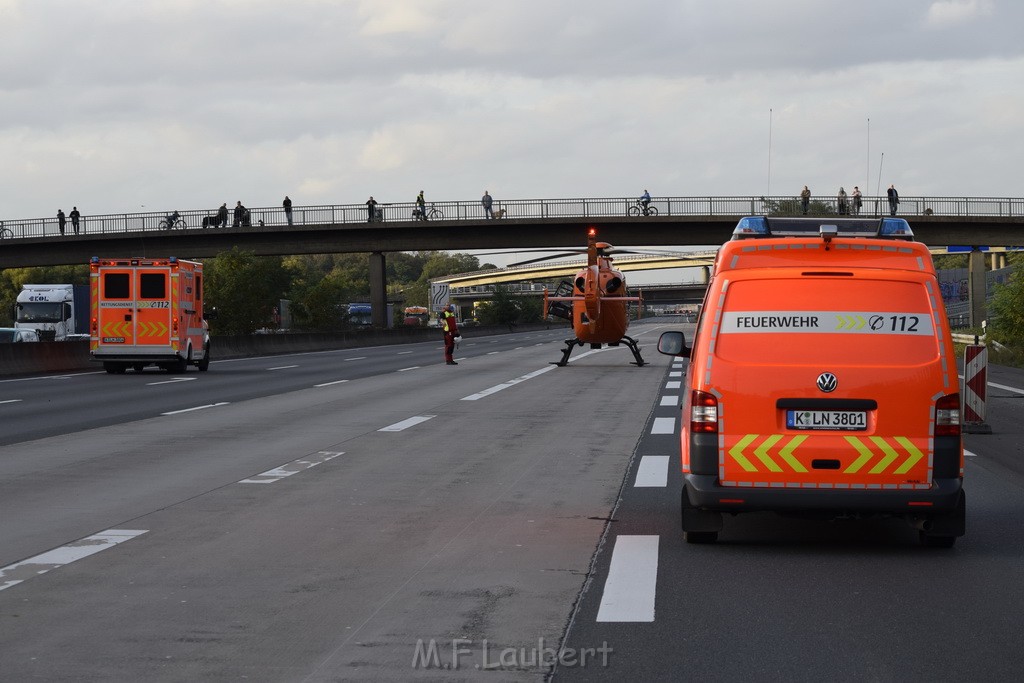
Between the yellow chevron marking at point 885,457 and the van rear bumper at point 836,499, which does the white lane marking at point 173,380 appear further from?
the yellow chevron marking at point 885,457

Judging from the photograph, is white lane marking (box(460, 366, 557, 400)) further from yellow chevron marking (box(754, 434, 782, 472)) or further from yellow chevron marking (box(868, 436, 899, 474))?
yellow chevron marking (box(868, 436, 899, 474))

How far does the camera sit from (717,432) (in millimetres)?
8227

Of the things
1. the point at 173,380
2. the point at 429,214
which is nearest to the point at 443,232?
the point at 429,214

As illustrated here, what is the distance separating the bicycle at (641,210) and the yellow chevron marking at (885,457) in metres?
58.1

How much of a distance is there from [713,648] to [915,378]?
287 centimetres

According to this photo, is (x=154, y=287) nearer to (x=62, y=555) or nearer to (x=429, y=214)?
(x=62, y=555)

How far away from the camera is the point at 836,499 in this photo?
8.05 meters

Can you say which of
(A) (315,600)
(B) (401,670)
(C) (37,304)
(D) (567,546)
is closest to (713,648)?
(B) (401,670)

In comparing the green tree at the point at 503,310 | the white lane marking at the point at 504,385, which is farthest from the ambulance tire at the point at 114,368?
the green tree at the point at 503,310

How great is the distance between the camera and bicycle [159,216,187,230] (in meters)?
69.2

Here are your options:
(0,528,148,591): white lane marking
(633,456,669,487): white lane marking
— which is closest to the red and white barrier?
(633,456,669,487): white lane marking

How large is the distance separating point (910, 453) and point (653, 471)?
4.60 metres

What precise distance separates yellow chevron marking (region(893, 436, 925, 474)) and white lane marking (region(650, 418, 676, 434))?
857cm

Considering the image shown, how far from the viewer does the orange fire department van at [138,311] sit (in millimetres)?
34000
